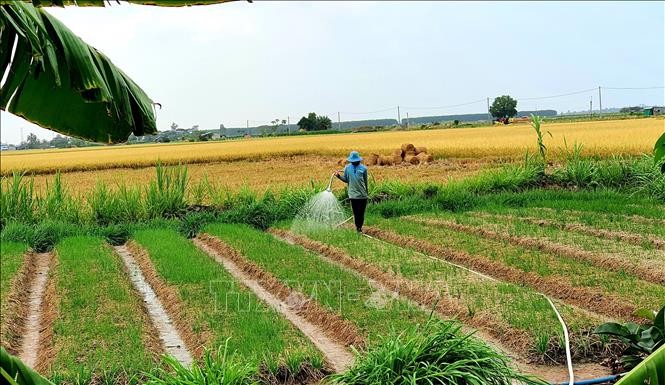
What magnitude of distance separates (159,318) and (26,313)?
144 centimetres

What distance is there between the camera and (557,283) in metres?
7.28

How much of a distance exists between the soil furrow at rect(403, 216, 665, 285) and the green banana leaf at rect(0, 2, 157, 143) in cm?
560

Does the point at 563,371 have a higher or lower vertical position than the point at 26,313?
lower

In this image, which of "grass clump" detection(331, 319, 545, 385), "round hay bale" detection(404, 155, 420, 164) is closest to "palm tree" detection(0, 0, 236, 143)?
"grass clump" detection(331, 319, 545, 385)

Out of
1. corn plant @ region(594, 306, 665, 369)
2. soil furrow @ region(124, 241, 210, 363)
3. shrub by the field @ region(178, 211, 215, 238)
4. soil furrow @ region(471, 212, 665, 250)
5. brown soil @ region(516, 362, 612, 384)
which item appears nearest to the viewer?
corn plant @ region(594, 306, 665, 369)

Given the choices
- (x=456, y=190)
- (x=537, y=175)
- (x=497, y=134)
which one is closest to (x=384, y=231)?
(x=456, y=190)

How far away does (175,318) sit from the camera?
6961 mm

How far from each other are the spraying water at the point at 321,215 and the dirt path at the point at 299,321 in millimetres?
2296

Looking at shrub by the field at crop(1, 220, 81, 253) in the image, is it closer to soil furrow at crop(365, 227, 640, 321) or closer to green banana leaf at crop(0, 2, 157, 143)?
soil furrow at crop(365, 227, 640, 321)

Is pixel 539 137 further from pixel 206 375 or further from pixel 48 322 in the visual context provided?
pixel 206 375

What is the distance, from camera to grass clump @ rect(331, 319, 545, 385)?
12.2 feet

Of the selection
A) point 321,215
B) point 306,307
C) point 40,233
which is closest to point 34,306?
point 306,307

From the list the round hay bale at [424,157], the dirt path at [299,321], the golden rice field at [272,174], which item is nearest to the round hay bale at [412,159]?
the round hay bale at [424,157]

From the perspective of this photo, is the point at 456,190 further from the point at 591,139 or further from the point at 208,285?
the point at 208,285
